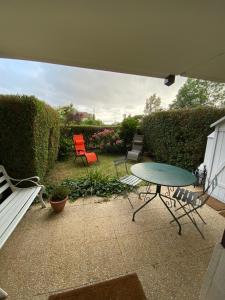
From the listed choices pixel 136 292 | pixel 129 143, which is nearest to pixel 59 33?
pixel 136 292

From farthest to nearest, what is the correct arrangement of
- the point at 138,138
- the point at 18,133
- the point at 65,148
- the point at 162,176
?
the point at 138,138 → the point at 65,148 → the point at 18,133 → the point at 162,176

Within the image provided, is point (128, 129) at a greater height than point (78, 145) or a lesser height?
greater

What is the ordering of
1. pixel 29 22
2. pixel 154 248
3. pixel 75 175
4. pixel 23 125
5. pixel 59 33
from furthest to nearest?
pixel 75 175, pixel 23 125, pixel 154 248, pixel 59 33, pixel 29 22

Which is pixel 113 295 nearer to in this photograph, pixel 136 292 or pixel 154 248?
pixel 136 292

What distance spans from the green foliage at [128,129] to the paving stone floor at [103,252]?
503 centimetres

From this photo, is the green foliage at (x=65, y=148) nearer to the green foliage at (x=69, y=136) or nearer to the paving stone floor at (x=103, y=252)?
the green foliage at (x=69, y=136)

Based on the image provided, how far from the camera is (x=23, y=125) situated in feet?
8.29

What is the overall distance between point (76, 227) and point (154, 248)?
1175mm

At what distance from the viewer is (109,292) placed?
4.39 ft

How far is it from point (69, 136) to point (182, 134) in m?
5.19

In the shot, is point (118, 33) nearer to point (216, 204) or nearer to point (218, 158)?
point (218, 158)

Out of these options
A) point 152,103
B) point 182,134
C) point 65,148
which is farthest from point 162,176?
point 152,103

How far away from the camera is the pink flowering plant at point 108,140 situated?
722 centimetres

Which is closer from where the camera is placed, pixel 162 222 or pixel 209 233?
pixel 209 233
